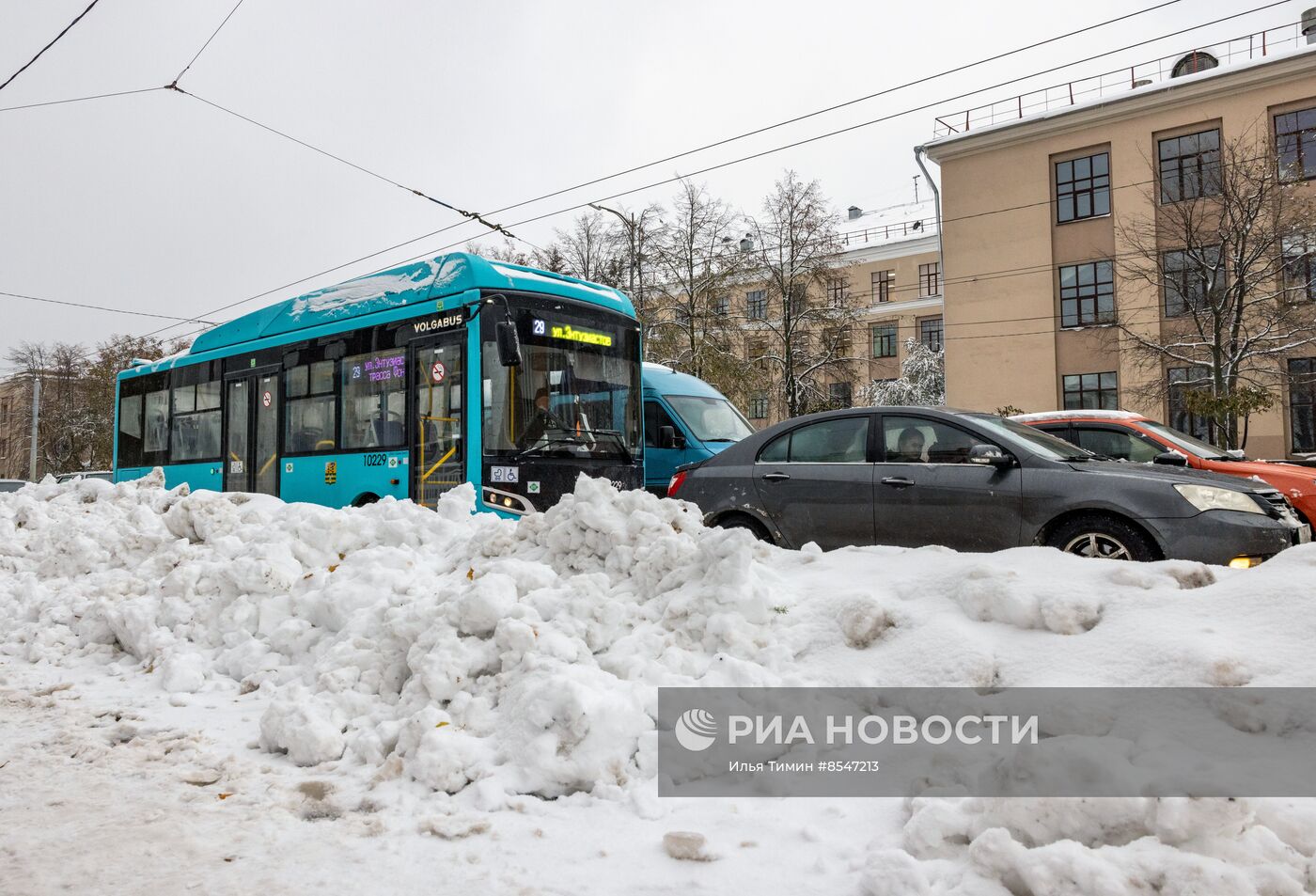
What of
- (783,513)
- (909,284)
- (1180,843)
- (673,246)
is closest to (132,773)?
(1180,843)

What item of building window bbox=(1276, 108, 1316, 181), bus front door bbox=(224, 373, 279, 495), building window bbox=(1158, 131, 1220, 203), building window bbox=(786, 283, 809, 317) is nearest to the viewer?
bus front door bbox=(224, 373, 279, 495)

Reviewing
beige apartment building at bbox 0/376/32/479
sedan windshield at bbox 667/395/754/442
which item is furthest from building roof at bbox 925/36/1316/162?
beige apartment building at bbox 0/376/32/479

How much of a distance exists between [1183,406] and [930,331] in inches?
964

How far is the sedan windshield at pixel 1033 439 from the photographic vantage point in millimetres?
6137

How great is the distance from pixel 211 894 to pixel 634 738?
4.78 feet

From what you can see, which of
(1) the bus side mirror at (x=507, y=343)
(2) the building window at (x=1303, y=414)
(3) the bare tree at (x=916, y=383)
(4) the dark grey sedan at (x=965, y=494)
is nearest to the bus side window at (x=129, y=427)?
(1) the bus side mirror at (x=507, y=343)

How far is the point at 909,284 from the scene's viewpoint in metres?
46.5

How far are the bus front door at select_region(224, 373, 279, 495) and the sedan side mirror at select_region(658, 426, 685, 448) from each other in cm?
549

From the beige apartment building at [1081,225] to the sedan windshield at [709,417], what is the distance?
16.4m

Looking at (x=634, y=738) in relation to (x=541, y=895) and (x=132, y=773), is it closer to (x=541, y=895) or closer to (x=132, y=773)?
(x=541, y=895)

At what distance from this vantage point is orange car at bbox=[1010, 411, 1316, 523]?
854 cm

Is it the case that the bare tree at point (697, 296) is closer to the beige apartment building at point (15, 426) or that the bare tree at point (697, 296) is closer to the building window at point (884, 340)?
the building window at point (884, 340)

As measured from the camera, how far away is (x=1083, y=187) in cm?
2923

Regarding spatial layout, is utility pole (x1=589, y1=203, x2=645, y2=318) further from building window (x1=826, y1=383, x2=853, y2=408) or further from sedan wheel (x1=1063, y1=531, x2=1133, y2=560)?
sedan wheel (x1=1063, y1=531, x2=1133, y2=560)
